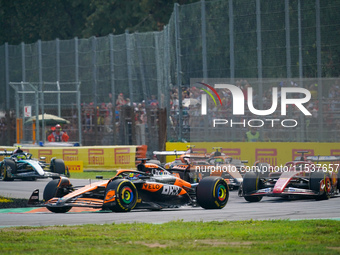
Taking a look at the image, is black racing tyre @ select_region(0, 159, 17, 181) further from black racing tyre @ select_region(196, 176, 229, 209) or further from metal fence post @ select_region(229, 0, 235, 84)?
black racing tyre @ select_region(196, 176, 229, 209)

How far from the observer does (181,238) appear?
9.51 metres

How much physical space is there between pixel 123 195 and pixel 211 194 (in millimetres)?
1818

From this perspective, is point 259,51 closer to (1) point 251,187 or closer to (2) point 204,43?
(2) point 204,43

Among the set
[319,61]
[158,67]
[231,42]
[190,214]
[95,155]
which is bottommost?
[190,214]

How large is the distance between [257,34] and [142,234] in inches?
528

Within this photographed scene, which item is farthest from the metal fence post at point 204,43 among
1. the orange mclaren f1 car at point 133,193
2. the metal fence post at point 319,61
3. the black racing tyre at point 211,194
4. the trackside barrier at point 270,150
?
the black racing tyre at point 211,194

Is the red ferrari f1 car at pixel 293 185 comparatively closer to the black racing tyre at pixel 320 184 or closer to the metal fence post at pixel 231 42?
the black racing tyre at pixel 320 184

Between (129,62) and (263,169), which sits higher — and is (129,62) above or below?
above

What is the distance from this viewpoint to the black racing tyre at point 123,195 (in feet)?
43.2

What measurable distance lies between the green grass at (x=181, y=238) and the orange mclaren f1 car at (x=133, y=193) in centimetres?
221

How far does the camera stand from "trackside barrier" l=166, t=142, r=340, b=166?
21281 mm

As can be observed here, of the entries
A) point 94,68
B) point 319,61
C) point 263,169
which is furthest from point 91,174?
point 319,61

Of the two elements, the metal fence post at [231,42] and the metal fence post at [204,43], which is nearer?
the metal fence post at [231,42]

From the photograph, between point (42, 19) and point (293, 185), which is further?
point (42, 19)
